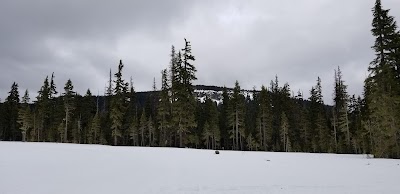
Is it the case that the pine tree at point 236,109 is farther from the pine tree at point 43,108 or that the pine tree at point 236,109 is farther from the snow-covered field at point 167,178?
the snow-covered field at point 167,178

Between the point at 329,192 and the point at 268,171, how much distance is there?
4971 millimetres

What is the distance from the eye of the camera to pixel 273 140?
71250 mm

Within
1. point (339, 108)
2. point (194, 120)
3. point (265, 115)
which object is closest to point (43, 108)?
point (194, 120)

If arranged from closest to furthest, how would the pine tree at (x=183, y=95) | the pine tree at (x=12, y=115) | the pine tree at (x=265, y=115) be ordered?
the pine tree at (x=183, y=95) → the pine tree at (x=265, y=115) → the pine tree at (x=12, y=115)

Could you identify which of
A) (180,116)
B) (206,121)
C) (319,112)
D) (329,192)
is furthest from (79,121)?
(329,192)

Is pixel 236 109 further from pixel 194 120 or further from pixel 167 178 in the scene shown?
pixel 167 178

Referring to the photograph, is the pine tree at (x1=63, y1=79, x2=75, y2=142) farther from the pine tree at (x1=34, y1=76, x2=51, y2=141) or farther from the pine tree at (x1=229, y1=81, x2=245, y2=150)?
the pine tree at (x1=229, y1=81, x2=245, y2=150)

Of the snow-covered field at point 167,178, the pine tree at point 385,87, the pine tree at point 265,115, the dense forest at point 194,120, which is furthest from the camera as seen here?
the pine tree at point 265,115

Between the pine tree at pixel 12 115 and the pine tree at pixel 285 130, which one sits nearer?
the pine tree at pixel 285 130

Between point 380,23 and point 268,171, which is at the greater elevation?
point 380,23

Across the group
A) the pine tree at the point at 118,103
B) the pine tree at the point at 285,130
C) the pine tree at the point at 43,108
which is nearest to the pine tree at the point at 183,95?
the pine tree at the point at 118,103

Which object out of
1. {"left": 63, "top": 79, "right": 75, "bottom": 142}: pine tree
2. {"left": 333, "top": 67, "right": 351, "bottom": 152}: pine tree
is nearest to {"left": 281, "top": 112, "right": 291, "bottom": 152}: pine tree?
{"left": 333, "top": 67, "right": 351, "bottom": 152}: pine tree

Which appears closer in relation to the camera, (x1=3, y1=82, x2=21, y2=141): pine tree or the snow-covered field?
the snow-covered field

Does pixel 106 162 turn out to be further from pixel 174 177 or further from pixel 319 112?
pixel 319 112
